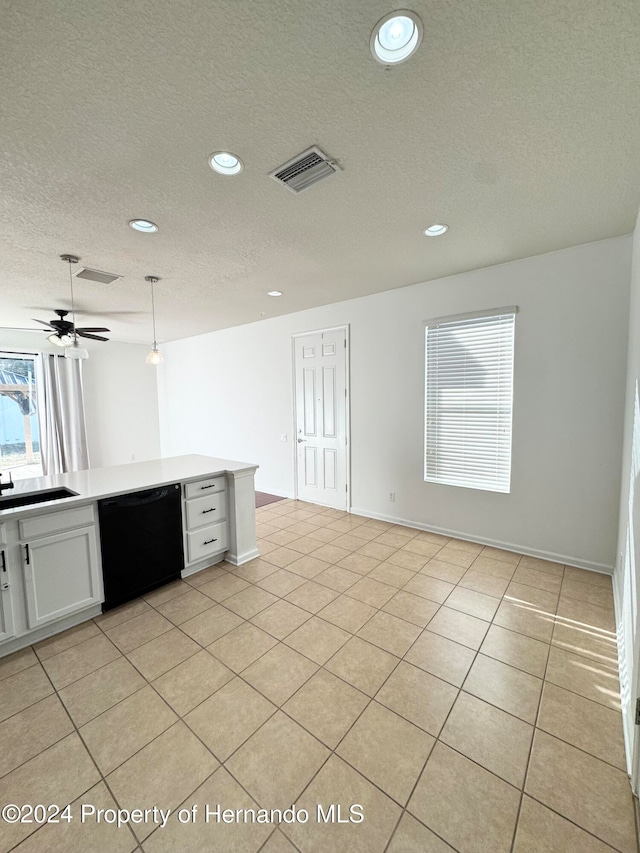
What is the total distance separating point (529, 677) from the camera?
187 centimetres

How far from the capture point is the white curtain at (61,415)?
5859 mm

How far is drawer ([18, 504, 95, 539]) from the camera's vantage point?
81.7 inches

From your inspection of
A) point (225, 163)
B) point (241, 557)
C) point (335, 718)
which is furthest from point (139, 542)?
point (225, 163)

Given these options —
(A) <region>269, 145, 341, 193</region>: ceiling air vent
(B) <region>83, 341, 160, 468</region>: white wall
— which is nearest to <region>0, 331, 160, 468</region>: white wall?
(B) <region>83, 341, 160, 468</region>: white wall

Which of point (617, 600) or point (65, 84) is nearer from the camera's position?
point (65, 84)

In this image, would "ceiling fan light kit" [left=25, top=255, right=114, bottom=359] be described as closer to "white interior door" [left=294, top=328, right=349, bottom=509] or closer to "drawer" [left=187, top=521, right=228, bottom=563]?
"drawer" [left=187, top=521, right=228, bottom=563]

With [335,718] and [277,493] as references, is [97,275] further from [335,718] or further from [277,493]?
[335,718]

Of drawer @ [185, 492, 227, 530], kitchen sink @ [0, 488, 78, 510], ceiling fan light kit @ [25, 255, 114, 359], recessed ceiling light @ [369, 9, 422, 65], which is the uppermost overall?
recessed ceiling light @ [369, 9, 422, 65]

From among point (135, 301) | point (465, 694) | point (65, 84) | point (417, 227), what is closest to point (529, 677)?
point (465, 694)

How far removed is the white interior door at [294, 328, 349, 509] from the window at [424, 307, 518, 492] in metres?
1.18

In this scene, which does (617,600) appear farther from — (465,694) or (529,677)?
(465,694)

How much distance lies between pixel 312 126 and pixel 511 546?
3.62 meters

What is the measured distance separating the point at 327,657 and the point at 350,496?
2609 millimetres

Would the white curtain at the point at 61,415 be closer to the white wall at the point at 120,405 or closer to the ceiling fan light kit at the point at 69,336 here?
the white wall at the point at 120,405
